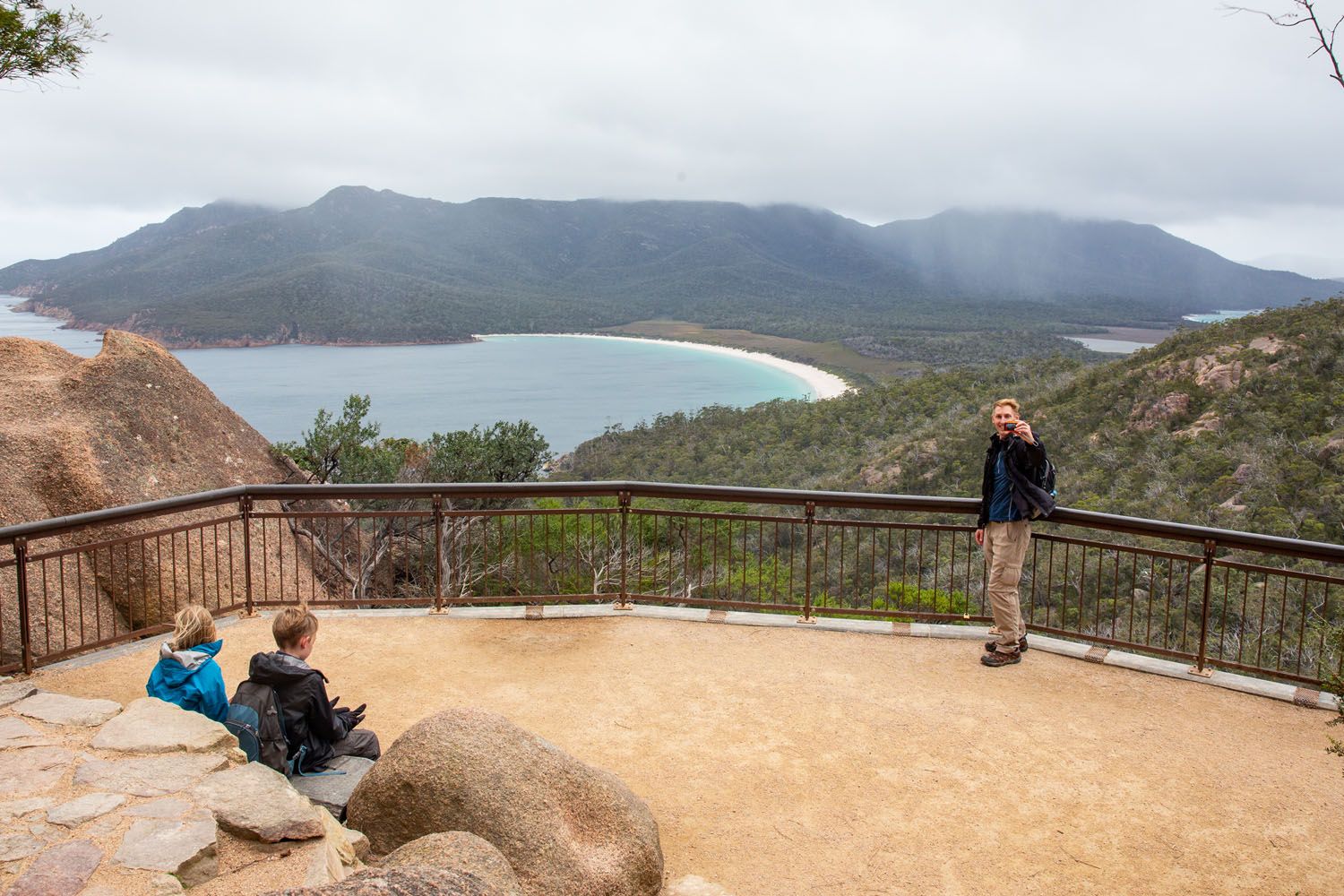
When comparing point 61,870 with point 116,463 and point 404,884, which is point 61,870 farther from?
point 116,463

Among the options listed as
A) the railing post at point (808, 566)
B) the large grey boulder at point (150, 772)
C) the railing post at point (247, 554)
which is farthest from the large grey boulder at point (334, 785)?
the railing post at point (808, 566)

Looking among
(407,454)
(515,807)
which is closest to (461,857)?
(515,807)

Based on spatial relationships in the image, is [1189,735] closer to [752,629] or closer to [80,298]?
[752,629]

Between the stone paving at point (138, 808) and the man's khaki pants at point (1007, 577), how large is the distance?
14.4 feet

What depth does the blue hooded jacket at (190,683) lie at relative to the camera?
4379 millimetres

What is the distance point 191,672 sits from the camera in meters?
4.39

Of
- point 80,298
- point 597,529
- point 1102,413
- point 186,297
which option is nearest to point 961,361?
point 1102,413

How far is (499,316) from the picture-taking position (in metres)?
125

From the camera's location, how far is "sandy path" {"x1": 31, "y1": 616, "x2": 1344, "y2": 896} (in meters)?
4.08

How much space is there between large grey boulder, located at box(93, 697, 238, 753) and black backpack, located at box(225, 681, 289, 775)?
127 mm

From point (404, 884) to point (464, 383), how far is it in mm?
92566

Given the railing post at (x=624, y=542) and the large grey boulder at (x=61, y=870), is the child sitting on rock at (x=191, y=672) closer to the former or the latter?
the large grey boulder at (x=61, y=870)

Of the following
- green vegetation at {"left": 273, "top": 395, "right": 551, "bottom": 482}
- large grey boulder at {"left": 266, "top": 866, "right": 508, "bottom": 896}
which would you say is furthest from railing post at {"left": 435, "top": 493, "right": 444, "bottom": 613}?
green vegetation at {"left": 273, "top": 395, "right": 551, "bottom": 482}

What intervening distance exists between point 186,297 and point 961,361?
71667mm
